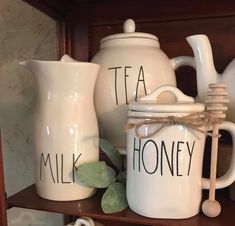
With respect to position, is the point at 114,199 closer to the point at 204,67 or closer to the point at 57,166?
the point at 57,166

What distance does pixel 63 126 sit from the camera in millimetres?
434

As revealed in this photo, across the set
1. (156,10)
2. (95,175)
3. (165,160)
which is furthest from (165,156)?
(156,10)

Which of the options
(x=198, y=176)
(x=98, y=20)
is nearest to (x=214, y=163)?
(x=198, y=176)

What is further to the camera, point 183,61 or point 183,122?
point 183,61

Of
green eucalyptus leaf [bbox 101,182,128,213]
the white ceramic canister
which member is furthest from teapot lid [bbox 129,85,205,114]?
green eucalyptus leaf [bbox 101,182,128,213]

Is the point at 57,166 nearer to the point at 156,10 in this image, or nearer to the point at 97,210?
A: the point at 97,210

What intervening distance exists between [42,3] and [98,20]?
0.12 metres

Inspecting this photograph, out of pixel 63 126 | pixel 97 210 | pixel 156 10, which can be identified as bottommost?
pixel 97 210

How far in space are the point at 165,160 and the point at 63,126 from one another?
5.6 inches

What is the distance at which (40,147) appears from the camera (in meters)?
0.45

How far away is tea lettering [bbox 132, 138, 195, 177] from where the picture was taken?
378 mm

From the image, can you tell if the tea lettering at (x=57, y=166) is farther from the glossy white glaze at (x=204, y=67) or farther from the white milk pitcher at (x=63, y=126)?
the glossy white glaze at (x=204, y=67)

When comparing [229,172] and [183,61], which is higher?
[183,61]

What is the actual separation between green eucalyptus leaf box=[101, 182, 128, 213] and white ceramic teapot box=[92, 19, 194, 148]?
0.21ft
